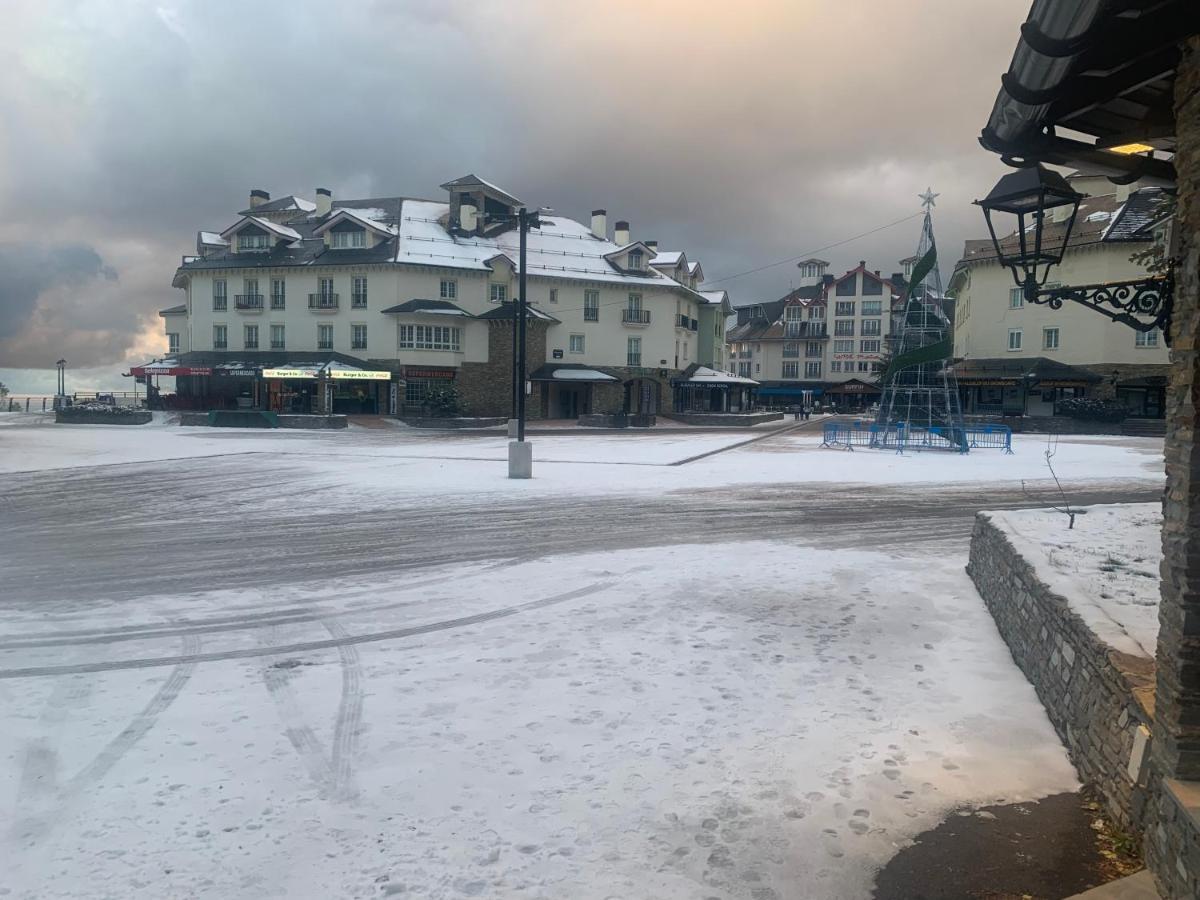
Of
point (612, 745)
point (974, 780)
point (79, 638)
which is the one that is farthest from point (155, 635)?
point (974, 780)

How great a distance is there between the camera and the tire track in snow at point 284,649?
5.99 metres

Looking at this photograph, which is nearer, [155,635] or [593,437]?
[155,635]

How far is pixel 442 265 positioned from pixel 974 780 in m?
48.3

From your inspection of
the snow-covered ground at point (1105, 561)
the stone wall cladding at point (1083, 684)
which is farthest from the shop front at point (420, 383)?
the stone wall cladding at point (1083, 684)

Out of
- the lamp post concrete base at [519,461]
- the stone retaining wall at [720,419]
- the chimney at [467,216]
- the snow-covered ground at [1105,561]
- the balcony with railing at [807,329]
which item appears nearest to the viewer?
the snow-covered ground at [1105,561]

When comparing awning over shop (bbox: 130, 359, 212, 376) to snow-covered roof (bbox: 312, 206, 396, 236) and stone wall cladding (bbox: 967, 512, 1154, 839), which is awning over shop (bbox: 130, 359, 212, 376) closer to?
snow-covered roof (bbox: 312, 206, 396, 236)

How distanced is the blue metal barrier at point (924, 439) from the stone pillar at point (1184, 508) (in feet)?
87.4

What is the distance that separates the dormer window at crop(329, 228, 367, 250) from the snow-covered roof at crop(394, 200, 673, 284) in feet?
7.75

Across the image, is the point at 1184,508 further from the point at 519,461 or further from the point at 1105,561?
the point at 519,461

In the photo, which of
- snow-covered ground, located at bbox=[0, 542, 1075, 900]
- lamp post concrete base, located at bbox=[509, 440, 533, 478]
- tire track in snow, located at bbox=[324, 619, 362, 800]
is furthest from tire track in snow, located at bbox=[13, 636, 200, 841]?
lamp post concrete base, located at bbox=[509, 440, 533, 478]

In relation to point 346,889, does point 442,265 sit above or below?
above

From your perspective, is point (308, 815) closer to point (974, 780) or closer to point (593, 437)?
point (974, 780)

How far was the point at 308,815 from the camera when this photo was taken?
4012 millimetres

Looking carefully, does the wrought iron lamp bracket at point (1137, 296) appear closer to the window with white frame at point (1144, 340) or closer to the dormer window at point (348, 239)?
the dormer window at point (348, 239)
